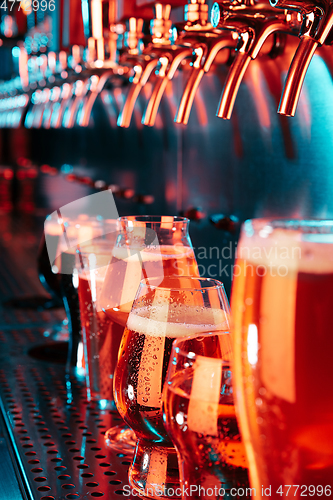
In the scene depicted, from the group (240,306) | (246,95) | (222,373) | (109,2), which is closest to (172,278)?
(222,373)

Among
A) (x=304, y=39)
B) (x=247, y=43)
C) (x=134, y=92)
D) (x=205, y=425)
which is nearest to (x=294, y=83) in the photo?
(x=304, y=39)

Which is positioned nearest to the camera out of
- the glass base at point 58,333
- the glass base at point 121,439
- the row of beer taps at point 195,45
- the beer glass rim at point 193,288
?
the beer glass rim at point 193,288

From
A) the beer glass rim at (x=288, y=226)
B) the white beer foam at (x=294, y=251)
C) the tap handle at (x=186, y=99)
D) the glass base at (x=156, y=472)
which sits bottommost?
the glass base at (x=156, y=472)

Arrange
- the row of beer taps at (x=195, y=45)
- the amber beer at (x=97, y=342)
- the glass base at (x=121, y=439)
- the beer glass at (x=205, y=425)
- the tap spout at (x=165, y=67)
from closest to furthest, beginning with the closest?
1. the beer glass at (x=205, y=425)
2. the row of beer taps at (x=195, y=45)
3. the glass base at (x=121, y=439)
4. the amber beer at (x=97, y=342)
5. the tap spout at (x=165, y=67)

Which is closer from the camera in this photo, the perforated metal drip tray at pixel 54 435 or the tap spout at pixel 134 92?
the perforated metal drip tray at pixel 54 435

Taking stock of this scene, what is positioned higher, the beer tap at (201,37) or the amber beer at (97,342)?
the beer tap at (201,37)

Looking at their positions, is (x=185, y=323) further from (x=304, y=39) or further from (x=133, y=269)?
(x=304, y=39)

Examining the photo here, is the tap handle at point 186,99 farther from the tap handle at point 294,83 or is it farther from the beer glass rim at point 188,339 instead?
the beer glass rim at point 188,339

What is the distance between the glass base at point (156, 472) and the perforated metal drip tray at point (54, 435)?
0.05m

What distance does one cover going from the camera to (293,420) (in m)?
0.39

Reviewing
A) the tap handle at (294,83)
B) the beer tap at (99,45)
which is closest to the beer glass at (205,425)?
the tap handle at (294,83)

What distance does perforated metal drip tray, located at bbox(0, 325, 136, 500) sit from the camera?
770mm

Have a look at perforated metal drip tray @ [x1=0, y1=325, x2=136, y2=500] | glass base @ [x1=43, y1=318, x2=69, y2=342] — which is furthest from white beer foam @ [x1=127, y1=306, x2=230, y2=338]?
glass base @ [x1=43, y1=318, x2=69, y2=342]

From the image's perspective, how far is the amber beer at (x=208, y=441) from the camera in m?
0.53
